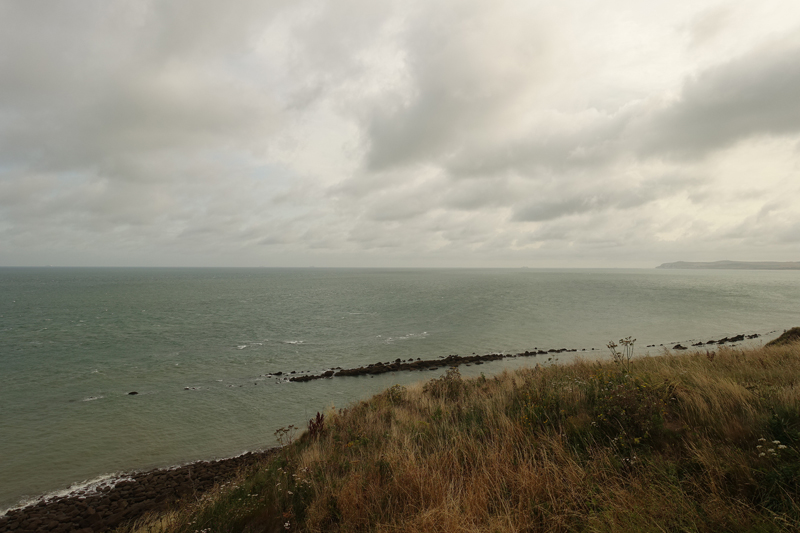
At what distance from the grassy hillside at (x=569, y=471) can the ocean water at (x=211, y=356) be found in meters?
12.2

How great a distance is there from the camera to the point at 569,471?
5125mm

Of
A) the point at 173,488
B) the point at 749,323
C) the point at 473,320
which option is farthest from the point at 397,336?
the point at 749,323

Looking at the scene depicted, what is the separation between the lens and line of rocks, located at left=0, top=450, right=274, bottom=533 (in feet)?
36.5

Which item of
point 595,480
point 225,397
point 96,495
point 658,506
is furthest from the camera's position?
point 225,397

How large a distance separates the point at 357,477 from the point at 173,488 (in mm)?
10930

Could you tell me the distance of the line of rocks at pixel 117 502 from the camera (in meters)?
11.1

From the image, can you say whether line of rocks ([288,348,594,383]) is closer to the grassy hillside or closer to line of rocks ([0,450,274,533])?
line of rocks ([0,450,274,533])

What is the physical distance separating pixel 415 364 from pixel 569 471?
26345 mm

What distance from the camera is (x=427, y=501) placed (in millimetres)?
5262

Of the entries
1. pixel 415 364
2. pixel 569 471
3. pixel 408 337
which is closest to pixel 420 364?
pixel 415 364

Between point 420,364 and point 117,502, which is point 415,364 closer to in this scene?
point 420,364

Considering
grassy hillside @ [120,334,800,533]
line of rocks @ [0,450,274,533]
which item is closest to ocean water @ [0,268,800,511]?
line of rocks @ [0,450,274,533]

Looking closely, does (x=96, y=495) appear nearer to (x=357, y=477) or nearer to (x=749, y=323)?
(x=357, y=477)

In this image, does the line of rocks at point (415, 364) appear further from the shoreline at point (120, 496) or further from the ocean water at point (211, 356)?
the shoreline at point (120, 496)
